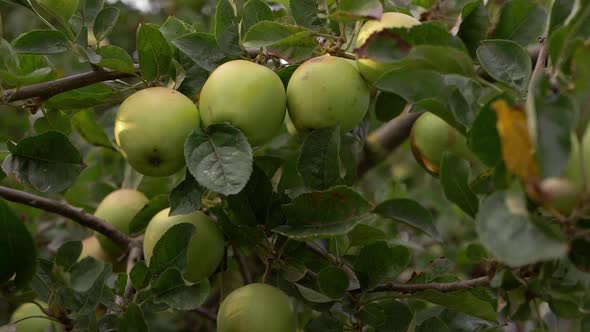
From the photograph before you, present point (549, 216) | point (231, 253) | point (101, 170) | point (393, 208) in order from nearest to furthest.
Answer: point (549, 216) → point (393, 208) → point (231, 253) → point (101, 170)

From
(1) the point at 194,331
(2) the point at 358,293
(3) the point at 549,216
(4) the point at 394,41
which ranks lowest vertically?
(1) the point at 194,331

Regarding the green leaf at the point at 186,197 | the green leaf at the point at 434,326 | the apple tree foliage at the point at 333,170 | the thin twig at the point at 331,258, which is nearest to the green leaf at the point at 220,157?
the apple tree foliage at the point at 333,170

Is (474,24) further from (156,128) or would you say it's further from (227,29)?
(156,128)

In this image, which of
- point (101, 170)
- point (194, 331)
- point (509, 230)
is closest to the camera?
point (509, 230)

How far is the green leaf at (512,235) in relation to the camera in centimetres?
75

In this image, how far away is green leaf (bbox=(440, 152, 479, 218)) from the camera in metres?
1.00

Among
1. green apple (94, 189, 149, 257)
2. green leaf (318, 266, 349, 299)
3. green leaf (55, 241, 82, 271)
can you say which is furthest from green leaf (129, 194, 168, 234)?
green leaf (318, 266, 349, 299)

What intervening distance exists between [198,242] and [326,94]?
1.18 ft

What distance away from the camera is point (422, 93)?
991mm

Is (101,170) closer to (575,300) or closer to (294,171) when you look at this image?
(294,171)

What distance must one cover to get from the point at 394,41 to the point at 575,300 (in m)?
0.43

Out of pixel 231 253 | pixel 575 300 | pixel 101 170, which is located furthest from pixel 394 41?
pixel 101 170

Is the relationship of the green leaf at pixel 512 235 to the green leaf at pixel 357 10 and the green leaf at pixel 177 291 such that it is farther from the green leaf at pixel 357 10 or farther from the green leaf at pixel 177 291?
the green leaf at pixel 177 291

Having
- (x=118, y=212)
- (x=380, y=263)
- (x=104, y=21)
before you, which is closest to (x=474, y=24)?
(x=380, y=263)
